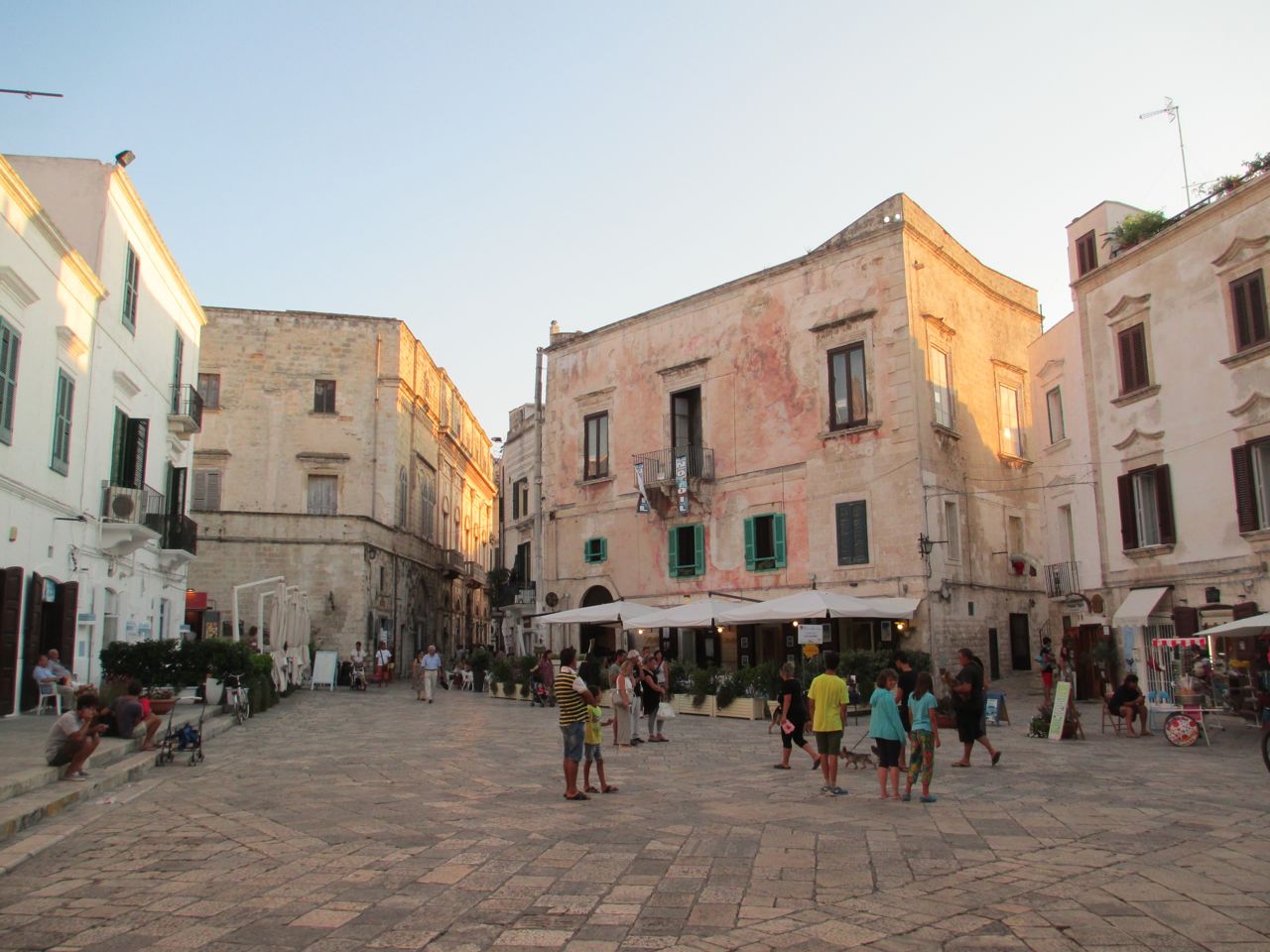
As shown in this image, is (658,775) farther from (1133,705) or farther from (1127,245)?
(1127,245)

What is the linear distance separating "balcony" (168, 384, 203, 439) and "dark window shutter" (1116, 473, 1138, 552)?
20431mm

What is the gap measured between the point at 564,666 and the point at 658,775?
2178 millimetres

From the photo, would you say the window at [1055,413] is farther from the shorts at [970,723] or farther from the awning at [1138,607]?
the shorts at [970,723]

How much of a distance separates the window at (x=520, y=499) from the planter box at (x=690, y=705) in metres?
16.3

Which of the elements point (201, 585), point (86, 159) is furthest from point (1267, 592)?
point (201, 585)

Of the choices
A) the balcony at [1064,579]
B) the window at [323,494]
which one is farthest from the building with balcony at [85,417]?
the balcony at [1064,579]

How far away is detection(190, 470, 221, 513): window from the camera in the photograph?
34.0 metres

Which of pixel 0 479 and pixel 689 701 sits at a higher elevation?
pixel 0 479

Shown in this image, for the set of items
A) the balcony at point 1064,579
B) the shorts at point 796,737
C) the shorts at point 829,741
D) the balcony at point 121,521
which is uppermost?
the balcony at point 121,521

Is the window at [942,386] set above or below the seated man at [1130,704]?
above

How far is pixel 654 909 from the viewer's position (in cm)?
602

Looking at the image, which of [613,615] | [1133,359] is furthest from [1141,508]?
[613,615]

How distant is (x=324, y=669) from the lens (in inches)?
1157

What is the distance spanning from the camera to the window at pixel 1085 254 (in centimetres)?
2216
